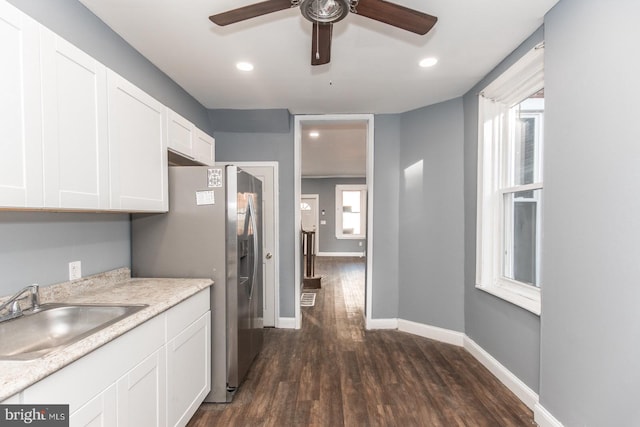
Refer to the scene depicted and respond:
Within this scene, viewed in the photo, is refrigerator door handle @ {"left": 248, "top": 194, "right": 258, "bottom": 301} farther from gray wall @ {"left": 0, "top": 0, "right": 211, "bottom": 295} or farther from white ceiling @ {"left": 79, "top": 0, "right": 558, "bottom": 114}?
white ceiling @ {"left": 79, "top": 0, "right": 558, "bottom": 114}

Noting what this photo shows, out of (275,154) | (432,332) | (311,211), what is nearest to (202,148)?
(275,154)

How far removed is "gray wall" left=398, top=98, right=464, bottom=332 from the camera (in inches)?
124

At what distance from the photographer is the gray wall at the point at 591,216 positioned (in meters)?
1.37

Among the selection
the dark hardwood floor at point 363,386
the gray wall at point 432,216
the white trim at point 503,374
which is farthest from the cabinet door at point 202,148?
the white trim at point 503,374

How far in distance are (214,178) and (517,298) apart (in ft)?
8.14

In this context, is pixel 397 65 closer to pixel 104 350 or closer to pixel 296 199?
pixel 296 199

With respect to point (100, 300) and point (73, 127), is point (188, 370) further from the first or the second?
point (73, 127)

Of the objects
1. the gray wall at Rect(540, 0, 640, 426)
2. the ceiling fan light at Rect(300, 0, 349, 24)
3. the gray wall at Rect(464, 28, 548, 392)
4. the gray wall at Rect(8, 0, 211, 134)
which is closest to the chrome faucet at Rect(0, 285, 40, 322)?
the gray wall at Rect(8, 0, 211, 134)

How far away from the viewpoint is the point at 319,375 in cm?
259

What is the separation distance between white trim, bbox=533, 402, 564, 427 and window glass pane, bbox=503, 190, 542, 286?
2.77 feet

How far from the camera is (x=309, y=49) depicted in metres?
2.21

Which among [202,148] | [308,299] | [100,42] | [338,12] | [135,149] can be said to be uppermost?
[100,42]

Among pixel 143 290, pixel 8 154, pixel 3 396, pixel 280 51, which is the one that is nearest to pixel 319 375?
pixel 143 290

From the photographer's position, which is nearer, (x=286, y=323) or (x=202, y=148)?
(x=202, y=148)
